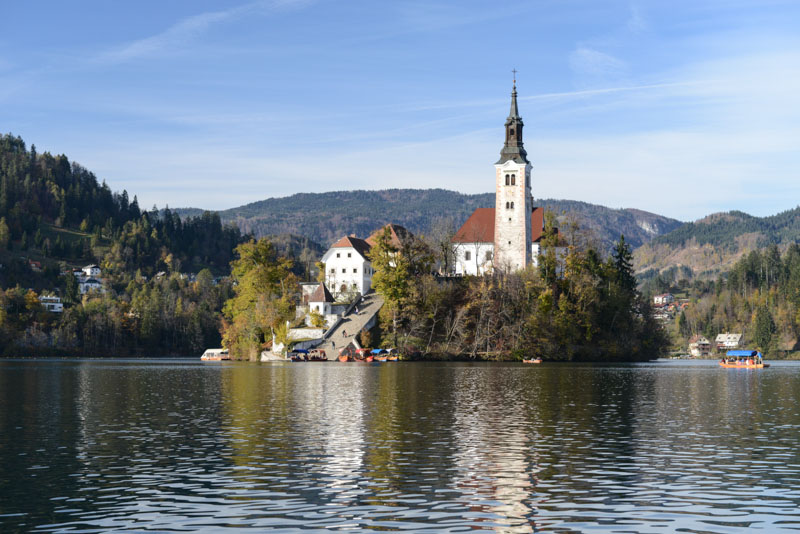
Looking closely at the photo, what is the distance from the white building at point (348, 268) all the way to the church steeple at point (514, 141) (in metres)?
30.9

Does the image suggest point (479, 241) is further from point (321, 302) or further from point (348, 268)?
point (321, 302)

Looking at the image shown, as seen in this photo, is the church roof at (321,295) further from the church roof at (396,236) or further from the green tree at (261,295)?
the church roof at (396,236)

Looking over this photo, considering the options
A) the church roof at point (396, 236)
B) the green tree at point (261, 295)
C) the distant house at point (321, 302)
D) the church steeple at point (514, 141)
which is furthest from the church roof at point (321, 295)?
the church steeple at point (514, 141)

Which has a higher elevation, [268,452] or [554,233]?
[554,233]

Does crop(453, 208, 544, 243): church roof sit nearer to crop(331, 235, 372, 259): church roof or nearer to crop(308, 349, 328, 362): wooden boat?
crop(331, 235, 372, 259): church roof

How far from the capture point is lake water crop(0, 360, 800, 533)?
66.7 feet

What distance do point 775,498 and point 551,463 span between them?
7.55 metres

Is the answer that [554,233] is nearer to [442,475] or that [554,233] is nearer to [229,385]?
[229,385]

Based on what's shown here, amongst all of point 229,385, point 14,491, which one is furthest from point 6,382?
point 14,491

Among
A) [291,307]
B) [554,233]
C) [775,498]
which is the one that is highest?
[554,233]

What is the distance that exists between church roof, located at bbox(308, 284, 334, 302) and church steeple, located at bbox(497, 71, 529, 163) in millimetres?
39406

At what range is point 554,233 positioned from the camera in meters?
140

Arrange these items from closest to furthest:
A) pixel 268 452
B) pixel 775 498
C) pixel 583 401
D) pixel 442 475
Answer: pixel 775 498 < pixel 442 475 < pixel 268 452 < pixel 583 401

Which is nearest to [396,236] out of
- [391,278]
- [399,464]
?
[391,278]
